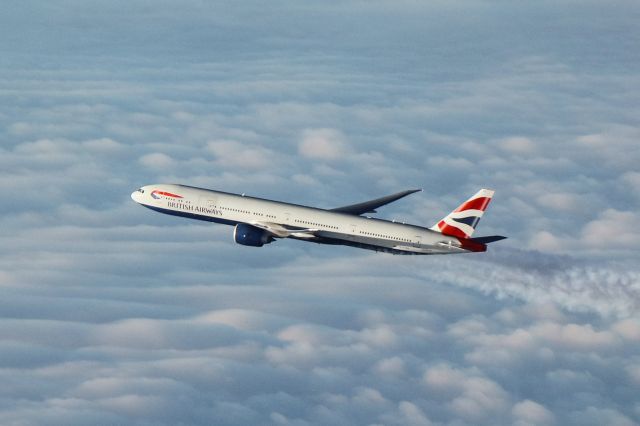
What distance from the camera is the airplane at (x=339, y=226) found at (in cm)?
13612

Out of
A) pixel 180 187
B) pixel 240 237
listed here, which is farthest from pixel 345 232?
pixel 180 187

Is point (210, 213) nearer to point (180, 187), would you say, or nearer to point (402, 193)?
point (180, 187)

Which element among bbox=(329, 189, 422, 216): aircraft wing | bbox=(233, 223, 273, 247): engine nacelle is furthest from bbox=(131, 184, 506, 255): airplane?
bbox=(329, 189, 422, 216): aircraft wing

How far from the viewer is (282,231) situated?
13775cm

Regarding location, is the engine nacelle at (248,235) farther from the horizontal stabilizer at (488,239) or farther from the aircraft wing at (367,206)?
the horizontal stabilizer at (488,239)

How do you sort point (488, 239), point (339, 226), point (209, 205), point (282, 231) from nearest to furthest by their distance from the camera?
point (488, 239) < point (339, 226) < point (282, 231) < point (209, 205)

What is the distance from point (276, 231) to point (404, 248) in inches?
671

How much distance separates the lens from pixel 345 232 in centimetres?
13625

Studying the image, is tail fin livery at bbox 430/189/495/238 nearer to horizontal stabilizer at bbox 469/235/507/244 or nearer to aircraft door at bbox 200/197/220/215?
horizontal stabilizer at bbox 469/235/507/244

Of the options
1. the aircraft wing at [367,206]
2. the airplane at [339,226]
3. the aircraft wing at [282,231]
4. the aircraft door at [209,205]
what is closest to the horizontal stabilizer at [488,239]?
the airplane at [339,226]

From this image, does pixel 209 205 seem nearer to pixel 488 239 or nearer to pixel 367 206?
pixel 367 206

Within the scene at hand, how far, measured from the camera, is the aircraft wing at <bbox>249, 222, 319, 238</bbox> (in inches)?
5384

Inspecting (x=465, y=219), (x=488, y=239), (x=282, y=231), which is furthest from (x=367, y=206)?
(x=488, y=239)

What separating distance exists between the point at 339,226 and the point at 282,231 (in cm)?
766
